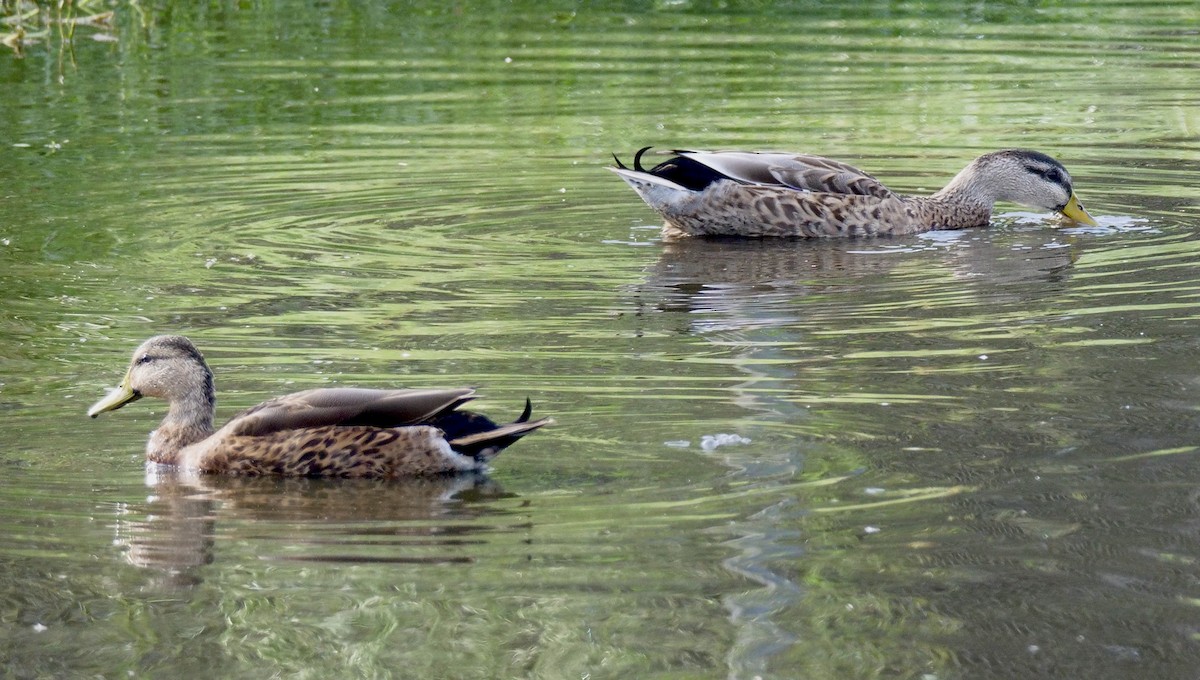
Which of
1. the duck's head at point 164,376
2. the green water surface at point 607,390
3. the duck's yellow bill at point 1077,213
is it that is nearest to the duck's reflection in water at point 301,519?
the green water surface at point 607,390

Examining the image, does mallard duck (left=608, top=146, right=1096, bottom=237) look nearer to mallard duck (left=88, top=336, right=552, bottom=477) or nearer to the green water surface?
the green water surface

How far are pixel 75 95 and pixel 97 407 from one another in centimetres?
1143

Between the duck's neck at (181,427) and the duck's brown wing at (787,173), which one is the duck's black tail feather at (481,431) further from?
the duck's brown wing at (787,173)

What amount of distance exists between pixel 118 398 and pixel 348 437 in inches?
40.6

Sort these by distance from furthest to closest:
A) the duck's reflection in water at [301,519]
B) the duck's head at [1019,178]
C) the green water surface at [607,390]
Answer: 1. the duck's head at [1019,178]
2. the duck's reflection in water at [301,519]
3. the green water surface at [607,390]

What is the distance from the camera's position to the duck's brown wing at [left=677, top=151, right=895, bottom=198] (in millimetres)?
11969

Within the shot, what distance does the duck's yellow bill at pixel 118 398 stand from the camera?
24.1ft

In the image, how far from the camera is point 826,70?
1938 centimetres

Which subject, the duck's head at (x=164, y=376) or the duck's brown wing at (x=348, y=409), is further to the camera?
the duck's head at (x=164, y=376)

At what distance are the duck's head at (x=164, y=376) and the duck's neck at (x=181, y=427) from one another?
1cm

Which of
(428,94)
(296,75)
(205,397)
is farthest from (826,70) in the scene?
(205,397)

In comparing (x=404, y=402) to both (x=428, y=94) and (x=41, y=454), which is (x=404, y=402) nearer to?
(x=41, y=454)

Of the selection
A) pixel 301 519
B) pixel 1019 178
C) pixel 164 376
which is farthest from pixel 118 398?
pixel 1019 178

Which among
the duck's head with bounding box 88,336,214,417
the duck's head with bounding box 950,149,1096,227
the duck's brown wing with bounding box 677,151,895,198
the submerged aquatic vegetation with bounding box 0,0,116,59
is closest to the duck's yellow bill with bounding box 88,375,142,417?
the duck's head with bounding box 88,336,214,417
